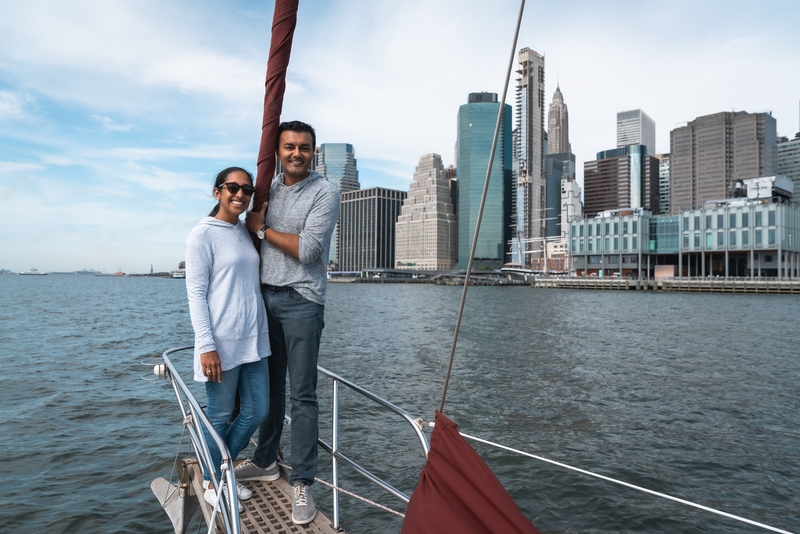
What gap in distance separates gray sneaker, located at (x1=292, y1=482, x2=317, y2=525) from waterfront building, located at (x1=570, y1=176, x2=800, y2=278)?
4151 inches

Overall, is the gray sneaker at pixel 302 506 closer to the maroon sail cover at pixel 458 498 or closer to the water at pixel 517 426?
the maroon sail cover at pixel 458 498

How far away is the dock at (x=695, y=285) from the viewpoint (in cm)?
7612

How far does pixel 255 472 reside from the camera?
423 centimetres

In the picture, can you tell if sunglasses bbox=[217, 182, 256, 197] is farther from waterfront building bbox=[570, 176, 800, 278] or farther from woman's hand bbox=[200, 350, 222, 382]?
waterfront building bbox=[570, 176, 800, 278]

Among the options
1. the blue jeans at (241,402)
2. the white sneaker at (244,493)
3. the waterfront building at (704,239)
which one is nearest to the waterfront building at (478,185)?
the waterfront building at (704,239)

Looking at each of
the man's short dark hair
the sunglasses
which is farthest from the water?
the man's short dark hair

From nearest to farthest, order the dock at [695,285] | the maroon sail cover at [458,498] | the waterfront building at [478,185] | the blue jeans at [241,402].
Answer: the maroon sail cover at [458,498] < the blue jeans at [241,402] < the dock at [695,285] < the waterfront building at [478,185]

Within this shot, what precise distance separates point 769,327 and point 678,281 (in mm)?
62170

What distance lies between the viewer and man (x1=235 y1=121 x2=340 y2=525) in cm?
361

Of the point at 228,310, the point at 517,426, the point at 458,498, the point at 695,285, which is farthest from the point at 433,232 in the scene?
the point at 458,498

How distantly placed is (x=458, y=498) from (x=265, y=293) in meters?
2.13

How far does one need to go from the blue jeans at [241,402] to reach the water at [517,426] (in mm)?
3455

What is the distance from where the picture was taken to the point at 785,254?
91562 mm

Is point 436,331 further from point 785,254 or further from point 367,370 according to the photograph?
point 785,254
